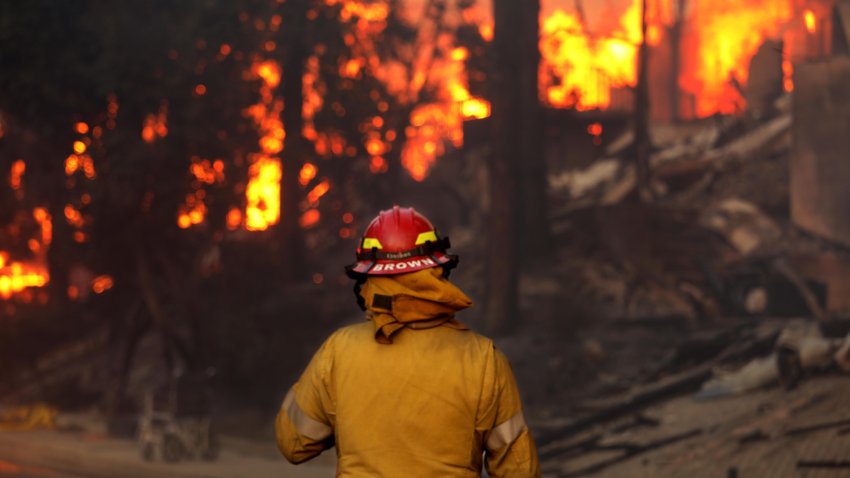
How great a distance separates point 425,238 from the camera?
3945 millimetres

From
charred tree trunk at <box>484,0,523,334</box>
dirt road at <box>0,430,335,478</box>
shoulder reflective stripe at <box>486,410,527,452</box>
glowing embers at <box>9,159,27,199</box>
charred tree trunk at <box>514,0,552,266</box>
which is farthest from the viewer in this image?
glowing embers at <box>9,159,27,199</box>

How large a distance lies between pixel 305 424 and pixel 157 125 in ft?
48.9

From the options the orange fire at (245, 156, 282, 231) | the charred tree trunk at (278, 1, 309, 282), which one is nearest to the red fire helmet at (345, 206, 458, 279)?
the orange fire at (245, 156, 282, 231)

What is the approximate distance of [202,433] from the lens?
1585 cm

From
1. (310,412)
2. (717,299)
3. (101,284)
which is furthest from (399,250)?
(101,284)

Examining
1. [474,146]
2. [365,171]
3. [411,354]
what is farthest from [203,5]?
[411,354]

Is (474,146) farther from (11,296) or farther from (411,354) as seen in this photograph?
(411,354)

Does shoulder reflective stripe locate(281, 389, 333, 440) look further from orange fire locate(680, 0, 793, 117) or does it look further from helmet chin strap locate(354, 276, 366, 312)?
orange fire locate(680, 0, 793, 117)

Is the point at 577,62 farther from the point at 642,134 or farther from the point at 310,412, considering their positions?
the point at 310,412

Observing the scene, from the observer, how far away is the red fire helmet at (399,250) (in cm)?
389

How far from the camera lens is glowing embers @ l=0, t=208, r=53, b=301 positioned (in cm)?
2677

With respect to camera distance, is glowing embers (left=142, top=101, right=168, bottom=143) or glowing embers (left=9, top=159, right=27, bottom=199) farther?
glowing embers (left=9, top=159, right=27, bottom=199)

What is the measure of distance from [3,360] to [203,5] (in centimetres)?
1019

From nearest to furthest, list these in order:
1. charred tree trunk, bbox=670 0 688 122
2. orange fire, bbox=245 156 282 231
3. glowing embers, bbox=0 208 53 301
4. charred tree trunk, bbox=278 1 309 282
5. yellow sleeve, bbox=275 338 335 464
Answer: yellow sleeve, bbox=275 338 335 464 → orange fire, bbox=245 156 282 231 → charred tree trunk, bbox=278 1 309 282 → charred tree trunk, bbox=670 0 688 122 → glowing embers, bbox=0 208 53 301
